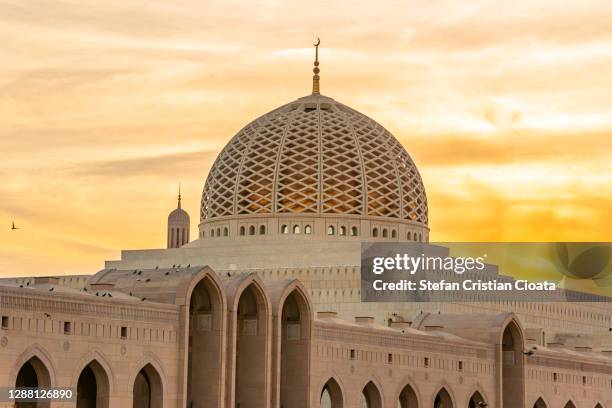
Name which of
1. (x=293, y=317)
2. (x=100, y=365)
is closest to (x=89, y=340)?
(x=100, y=365)

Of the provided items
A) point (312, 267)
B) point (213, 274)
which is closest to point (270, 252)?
point (312, 267)

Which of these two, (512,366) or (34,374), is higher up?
(512,366)

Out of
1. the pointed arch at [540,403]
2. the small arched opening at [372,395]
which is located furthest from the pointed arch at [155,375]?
the pointed arch at [540,403]

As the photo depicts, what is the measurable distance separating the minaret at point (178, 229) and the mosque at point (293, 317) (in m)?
0.10

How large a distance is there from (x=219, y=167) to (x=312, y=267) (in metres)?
13.4

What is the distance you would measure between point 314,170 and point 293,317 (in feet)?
83.2

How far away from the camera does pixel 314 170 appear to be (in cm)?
8538

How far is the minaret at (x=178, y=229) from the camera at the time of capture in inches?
3686

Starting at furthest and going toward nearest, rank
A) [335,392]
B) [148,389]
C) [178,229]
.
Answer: [178,229]
[335,392]
[148,389]

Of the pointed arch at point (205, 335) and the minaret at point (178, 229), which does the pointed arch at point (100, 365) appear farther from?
the minaret at point (178, 229)

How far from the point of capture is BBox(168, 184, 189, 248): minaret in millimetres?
93625

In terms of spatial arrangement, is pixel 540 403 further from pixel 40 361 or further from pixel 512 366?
pixel 40 361

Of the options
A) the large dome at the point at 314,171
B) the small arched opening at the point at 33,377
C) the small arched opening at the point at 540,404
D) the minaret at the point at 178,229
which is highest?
the large dome at the point at 314,171

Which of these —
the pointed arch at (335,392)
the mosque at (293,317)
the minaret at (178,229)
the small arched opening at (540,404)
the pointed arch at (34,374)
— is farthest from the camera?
the minaret at (178,229)
